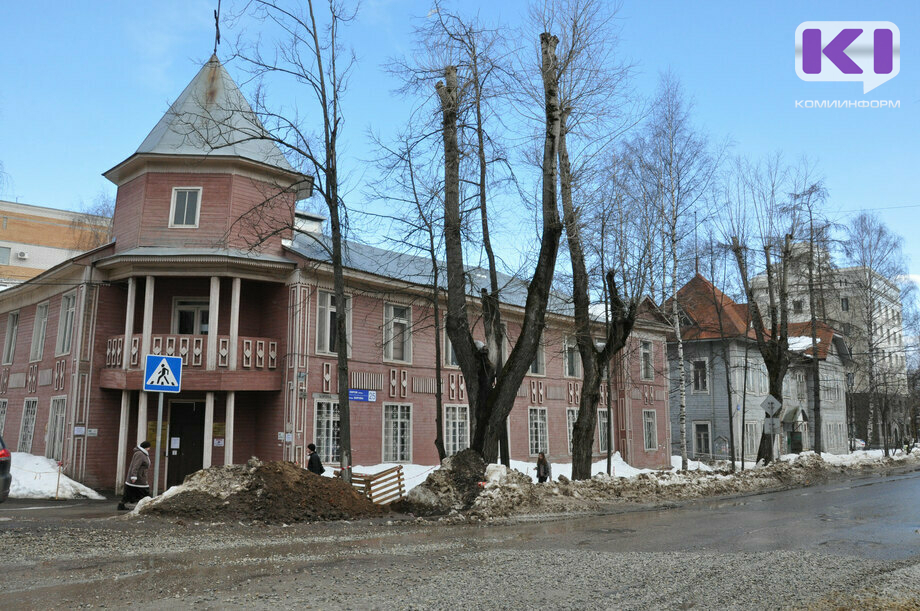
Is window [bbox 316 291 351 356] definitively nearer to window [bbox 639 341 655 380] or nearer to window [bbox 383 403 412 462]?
window [bbox 383 403 412 462]

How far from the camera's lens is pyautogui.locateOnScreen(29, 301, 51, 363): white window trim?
78.2ft

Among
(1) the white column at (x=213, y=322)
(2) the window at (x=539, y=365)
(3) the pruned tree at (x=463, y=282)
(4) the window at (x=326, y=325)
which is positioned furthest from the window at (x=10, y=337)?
(2) the window at (x=539, y=365)

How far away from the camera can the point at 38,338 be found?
2423 cm

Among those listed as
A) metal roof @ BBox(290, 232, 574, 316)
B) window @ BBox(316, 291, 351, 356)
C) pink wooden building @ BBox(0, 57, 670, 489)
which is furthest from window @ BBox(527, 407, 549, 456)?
window @ BBox(316, 291, 351, 356)

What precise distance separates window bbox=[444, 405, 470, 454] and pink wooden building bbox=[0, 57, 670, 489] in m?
1.12

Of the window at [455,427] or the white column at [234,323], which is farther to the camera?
the window at [455,427]

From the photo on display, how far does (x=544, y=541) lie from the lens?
980 centimetres

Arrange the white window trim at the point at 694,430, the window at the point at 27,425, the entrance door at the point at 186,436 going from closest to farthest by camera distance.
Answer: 1. the entrance door at the point at 186,436
2. the window at the point at 27,425
3. the white window trim at the point at 694,430

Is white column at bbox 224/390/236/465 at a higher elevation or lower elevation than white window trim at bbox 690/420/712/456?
higher

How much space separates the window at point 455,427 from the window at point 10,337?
16.5m

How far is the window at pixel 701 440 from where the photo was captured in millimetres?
42719

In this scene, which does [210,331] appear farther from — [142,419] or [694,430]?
[694,430]

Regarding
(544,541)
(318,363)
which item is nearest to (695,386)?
(318,363)

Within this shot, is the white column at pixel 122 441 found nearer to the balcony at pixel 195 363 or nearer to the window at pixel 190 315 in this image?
the balcony at pixel 195 363
